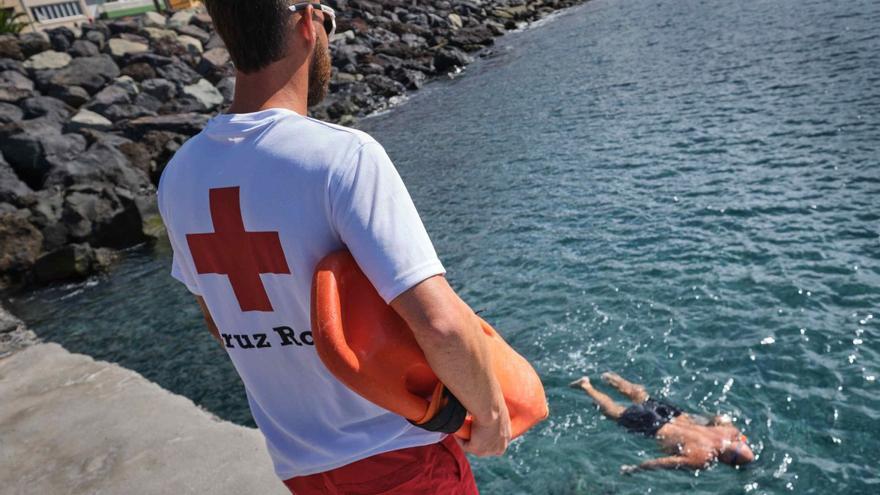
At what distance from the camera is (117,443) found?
523cm

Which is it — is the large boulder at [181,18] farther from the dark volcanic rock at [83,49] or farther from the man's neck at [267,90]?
the man's neck at [267,90]

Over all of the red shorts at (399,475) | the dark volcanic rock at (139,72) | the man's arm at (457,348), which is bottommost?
the dark volcanic rock at (139,72)

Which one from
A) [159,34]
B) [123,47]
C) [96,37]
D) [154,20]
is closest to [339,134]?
[123,47]

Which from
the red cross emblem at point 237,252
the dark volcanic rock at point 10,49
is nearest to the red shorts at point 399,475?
the red cross emblem at point 237,252

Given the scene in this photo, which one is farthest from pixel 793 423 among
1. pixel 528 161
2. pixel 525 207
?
pixel 528 161

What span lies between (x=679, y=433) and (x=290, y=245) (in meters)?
5.44

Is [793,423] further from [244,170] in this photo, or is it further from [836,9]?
[836,9]

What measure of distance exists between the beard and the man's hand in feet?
3.80

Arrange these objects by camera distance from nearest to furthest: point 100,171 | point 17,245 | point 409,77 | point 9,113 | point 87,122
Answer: point 17,245 → point 100,171 → point 87,122 → point 9,113 → point 409,77

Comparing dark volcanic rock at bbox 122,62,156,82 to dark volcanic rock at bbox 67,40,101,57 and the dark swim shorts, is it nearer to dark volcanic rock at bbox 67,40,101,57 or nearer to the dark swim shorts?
dark volcanic rock at bbox 67,40,101,57

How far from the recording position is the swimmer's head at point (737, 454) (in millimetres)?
5895

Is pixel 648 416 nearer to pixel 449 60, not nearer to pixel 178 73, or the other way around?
pixel 449 60

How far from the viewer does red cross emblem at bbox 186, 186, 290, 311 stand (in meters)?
1.92

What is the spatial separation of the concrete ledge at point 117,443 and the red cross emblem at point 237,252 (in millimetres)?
2639
